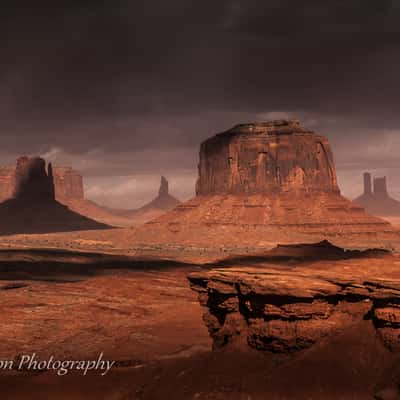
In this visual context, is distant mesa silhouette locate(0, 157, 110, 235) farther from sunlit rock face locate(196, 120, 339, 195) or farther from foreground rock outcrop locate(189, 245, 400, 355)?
foreground rock outcrop locate(189, 245, 400, 355)

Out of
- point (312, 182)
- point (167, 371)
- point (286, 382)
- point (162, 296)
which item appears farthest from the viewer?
point (312, 182)

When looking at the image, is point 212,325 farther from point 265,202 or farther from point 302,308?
point 265,202

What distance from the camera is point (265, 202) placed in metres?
126

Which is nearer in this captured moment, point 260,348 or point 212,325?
point 260,348

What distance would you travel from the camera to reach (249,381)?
15.1m

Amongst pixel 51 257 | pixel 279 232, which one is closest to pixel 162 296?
pixel 51 257

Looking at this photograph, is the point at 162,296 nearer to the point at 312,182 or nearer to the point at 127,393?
the point at 127,393

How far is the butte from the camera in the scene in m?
112

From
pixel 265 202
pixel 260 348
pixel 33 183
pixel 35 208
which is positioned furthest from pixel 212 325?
pixel 33 183

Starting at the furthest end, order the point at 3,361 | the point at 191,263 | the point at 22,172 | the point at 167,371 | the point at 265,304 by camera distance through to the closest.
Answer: the point at 22,172, the point at 191,263, the point at 3,361, the point at 167,371, the point at 265,304

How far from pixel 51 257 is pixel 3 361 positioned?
60.2m

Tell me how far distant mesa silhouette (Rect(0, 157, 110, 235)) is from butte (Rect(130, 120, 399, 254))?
159ft

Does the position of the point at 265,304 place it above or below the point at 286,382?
above

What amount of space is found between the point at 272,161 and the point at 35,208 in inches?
3162
